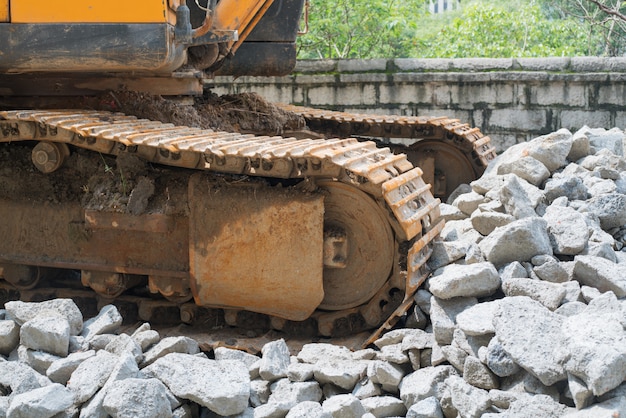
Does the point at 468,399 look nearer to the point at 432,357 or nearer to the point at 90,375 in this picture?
the point at 432,357

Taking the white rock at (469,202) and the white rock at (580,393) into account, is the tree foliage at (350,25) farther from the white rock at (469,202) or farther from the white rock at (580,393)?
the white rock at (580,393)

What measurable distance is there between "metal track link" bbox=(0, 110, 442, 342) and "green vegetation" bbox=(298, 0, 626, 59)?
6987mm

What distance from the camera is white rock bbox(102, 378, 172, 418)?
3439 millimetres

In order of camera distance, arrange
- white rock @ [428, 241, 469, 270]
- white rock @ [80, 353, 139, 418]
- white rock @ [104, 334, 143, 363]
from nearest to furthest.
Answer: white rock @ [80, 353, 139, 418] < white rock @ [104, 334, 143, 363] < white rock @ [428, 241, 469, 270]

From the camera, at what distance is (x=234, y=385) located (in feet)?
11.9

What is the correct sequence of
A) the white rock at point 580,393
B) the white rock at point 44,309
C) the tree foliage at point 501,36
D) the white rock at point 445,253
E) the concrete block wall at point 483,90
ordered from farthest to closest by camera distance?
1. the tree foliage at point 501,36
2. the concrete block wall at point 483,90
3. the white rock at point 445,253
4. the white rock at point 44,309
5. the white rock at point 580,393

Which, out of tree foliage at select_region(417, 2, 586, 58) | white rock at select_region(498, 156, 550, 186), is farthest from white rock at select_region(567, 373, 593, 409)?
tree foliage at select_region(417, 2, 586, 58)

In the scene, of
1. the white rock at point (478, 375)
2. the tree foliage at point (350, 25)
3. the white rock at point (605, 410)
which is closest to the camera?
the white rock at point (605, 410)

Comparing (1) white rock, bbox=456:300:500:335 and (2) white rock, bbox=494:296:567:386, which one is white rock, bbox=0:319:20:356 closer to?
(1) white rock, bbox=456:300:500:335

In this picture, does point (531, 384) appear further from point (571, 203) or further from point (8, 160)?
point (8, 160)

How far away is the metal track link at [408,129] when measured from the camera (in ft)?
23.5

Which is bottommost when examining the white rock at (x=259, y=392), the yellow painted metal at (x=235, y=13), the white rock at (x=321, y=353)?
the white rock at (x=259, y=392)

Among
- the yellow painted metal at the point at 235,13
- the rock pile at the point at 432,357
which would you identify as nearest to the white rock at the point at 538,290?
the rock pile at the point at 432,357

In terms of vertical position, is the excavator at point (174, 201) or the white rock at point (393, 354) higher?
the excavator at point (174, 201)
